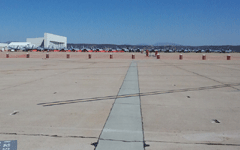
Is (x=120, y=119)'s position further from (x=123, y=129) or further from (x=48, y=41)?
(x=48, y=41)

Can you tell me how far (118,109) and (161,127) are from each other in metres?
1.51

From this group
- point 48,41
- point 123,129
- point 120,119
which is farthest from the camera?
point 48,41

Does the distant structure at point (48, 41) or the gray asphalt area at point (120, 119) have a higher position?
the distant structure at point (48, 41)

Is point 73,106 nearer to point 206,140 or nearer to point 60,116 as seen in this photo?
point 60,116

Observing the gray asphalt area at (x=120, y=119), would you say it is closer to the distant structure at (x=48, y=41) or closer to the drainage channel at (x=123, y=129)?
the drainage channel at (x=123, y=129)

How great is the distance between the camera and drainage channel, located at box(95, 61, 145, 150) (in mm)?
3611

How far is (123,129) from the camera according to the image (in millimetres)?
4309

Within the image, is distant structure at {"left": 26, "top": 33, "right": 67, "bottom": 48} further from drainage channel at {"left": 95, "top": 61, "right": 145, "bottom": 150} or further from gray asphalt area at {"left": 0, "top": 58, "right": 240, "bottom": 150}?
drainage channel at {"left": 95, "top": 61, "right": 145, "bottom": 150}

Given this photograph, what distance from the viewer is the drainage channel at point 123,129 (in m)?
3.61

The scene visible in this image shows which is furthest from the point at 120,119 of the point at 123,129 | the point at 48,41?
the point at 48,41

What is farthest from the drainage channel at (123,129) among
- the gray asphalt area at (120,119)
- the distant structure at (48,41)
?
the distant structure at (48,41)

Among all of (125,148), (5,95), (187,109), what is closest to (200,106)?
→ (187,109)

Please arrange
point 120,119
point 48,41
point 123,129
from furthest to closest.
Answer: point 48,41 < point 120,119 < point 123,129

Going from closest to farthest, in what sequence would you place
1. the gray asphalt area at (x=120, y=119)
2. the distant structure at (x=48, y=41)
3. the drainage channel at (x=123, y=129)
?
the drainage channel at (x=123, y=129), the gray asphalt area at (x=120, y=119), the distant structure at (x=48, y=41)
